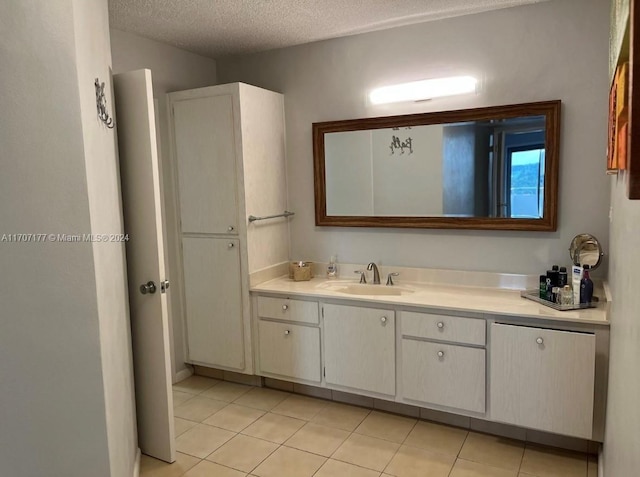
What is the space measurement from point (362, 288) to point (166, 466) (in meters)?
1.56

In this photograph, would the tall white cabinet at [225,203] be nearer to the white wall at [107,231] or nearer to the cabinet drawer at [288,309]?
the cabinet drawer at [288,309]

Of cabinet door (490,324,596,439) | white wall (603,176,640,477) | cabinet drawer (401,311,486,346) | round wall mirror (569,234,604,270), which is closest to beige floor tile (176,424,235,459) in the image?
cabinet drawer (401,311,486,346)

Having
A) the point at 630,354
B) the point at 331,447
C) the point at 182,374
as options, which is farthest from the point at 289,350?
the point at 630,354

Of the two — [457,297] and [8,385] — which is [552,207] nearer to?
[457,297]

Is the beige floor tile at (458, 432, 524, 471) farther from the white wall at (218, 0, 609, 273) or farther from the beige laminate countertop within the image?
the white wall at (218, 0, 609, 273)

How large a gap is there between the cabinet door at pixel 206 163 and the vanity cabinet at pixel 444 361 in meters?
1.40

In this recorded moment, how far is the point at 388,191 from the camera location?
3.26 meters

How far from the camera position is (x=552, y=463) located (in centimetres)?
248

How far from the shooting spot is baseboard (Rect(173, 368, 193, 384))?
360cm

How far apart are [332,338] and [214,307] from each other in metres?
0.93

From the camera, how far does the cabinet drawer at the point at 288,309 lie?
310 centimetres

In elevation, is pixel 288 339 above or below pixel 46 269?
below

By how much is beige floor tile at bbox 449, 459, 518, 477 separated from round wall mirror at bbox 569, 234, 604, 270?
115 centimetres

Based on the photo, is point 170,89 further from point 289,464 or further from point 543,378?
point 543,378
